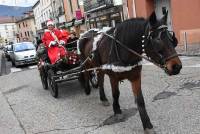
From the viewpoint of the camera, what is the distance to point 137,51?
18.7 feet

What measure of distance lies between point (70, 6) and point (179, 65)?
1486 inches

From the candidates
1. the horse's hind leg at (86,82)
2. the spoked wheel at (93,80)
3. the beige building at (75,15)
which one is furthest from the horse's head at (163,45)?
the beige building at (75,15)

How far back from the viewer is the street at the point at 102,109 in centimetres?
636

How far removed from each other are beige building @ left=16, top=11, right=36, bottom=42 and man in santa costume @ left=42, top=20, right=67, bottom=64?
7579 cm

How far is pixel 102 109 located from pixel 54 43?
2733 mm

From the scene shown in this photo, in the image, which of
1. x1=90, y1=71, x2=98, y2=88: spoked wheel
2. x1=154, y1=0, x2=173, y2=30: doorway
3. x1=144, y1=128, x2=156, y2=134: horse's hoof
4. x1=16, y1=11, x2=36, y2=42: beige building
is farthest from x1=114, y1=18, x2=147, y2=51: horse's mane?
x1=16, y1=11, x2=36, y2=42: beige building

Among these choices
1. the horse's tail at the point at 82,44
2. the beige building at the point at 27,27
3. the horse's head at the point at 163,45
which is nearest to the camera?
the horse's head at the point at 163,45

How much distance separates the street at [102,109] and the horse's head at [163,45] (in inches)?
48.9

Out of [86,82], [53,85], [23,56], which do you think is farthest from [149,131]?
[23,56]

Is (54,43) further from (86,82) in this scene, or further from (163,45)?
(163,45)

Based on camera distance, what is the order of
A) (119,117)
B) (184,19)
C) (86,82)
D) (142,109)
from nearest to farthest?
(142,109)
(119,117)
(86,82)
(184,19)

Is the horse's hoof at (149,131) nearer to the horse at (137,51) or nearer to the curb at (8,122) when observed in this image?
the horse at (137,51)

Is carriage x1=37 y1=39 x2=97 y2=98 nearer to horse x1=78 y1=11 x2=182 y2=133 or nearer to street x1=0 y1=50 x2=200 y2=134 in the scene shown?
street x1=0 y1=50 x2=200 y2=134

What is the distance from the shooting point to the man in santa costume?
9.71 meters
